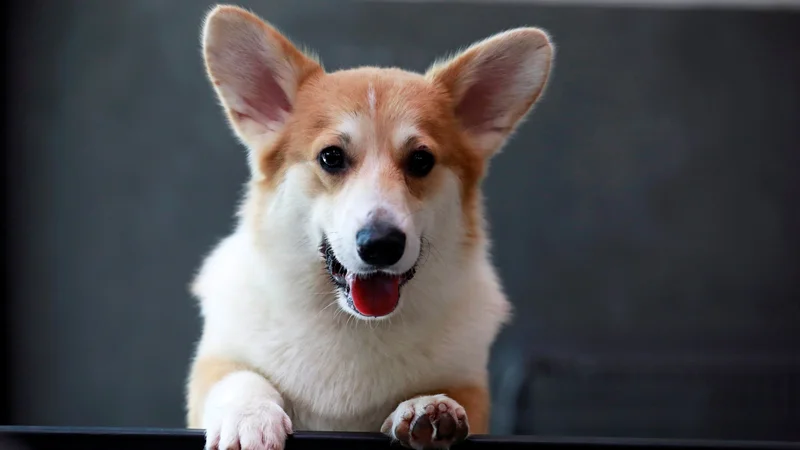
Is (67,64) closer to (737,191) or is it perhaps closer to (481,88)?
(481,88)

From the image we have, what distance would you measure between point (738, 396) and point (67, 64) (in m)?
2.83

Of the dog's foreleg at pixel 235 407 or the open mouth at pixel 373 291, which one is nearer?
the dog's foreleg at pixel 235 407

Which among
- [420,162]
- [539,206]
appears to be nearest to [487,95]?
[420,162]

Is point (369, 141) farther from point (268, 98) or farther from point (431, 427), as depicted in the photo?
point (431, 427)

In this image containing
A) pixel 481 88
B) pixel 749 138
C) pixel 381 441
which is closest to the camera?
pixel 381 441

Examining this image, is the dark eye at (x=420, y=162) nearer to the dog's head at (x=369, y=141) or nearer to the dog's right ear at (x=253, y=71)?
the dog's head at (x=369, y=141)

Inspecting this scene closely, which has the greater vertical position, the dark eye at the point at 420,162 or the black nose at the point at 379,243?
the dark eye at the point at 420,162

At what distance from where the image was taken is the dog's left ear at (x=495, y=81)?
4.01 ft

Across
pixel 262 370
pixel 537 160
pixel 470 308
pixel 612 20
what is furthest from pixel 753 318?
pixel 262 370

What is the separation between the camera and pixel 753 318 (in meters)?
3.06

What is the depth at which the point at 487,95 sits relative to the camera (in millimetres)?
1299

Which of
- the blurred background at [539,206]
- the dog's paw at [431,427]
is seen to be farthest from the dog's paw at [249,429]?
the blurred background at [539,206]

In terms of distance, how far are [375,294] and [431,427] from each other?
8.2 inches

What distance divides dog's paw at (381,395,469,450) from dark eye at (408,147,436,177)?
13.9 inches
